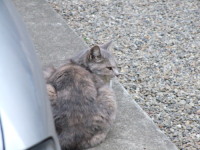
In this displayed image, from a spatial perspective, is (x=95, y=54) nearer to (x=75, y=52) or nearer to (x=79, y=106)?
(x=79, y=106)

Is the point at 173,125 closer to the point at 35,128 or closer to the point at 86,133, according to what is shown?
the point at 86,133

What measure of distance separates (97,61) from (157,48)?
2734 mm

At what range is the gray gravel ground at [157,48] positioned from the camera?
17.5 feet

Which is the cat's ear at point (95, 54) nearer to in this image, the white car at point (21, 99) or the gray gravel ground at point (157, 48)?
the gray gravel ground at point (157, 48)

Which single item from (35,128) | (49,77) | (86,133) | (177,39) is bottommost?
(177,39)

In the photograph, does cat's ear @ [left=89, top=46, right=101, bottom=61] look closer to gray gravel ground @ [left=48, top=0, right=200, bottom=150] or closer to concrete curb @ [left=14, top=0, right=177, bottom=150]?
concrete curb @ [left=14, top=0, right=177, bottom=150]

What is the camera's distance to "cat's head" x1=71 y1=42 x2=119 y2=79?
4488 millimetres

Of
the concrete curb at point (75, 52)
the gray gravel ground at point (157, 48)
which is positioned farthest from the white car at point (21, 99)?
the gray gravel ground at point (157, 48)

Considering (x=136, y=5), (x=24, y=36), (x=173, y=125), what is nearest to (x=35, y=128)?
(x=24, y=36)

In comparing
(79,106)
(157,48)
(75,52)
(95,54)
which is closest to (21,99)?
(79,106)

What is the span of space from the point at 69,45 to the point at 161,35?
6.04 feet

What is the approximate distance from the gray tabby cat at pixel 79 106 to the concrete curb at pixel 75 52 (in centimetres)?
21

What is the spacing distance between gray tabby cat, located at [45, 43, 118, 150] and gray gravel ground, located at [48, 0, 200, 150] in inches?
38.3

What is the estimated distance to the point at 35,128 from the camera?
80.1 inches
